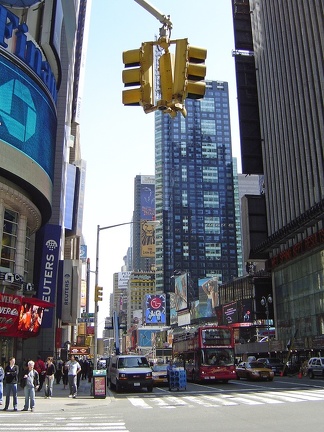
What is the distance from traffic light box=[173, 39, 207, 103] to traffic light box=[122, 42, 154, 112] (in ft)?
1.75

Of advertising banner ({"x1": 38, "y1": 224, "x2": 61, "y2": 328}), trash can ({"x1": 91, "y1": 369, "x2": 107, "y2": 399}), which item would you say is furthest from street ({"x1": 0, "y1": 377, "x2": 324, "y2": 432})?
advertising banner ({"x1": 38, "y1": 224, "x2": 61, "y2": 328})

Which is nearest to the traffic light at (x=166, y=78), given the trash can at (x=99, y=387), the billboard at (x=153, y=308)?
the trash can at (x=99, y=387)

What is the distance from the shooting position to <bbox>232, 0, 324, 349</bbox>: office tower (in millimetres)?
50500

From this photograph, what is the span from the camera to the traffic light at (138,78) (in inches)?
355

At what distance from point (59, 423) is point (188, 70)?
10326 millimetres

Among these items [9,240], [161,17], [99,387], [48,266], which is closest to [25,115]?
[9,240]

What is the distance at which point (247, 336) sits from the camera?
92875 mm

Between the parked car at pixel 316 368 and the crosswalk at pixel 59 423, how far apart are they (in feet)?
80.0

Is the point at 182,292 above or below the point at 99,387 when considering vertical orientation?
above

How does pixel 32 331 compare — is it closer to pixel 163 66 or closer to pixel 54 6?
pixel 54 6

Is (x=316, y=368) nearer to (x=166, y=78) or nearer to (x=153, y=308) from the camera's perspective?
(x=166, y=78)

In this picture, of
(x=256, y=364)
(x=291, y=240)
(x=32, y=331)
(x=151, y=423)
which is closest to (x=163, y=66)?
(x=151, y=423)

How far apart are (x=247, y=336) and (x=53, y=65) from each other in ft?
220

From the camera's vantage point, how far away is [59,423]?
13.5m
